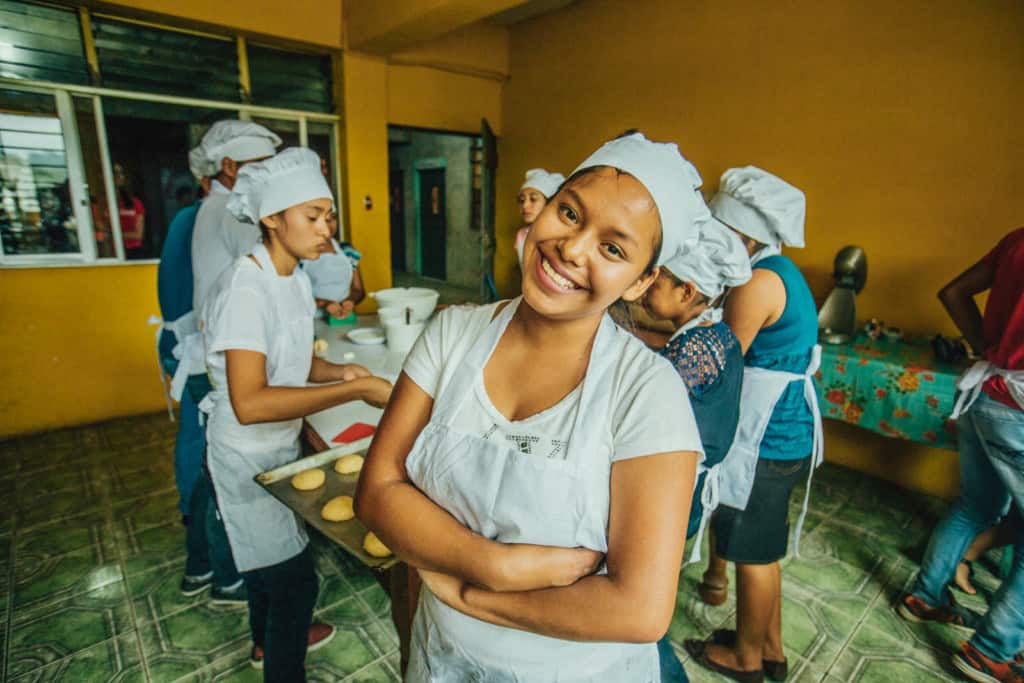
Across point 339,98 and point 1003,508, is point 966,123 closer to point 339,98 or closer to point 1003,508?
point 1003,508

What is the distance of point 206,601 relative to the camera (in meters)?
2.46

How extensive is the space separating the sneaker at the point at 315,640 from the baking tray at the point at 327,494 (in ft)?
3.40

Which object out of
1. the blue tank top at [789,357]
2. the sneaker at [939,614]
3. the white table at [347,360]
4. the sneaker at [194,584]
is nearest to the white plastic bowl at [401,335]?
the white table at [347,360]

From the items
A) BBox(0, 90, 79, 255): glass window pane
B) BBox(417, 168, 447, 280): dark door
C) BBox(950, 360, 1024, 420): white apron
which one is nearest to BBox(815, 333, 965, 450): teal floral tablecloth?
BBox(950, 360, 1024, 420): white apron

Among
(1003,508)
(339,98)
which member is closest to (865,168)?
(1003,508)

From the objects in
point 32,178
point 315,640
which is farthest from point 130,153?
point 315,640

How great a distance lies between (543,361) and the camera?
954 mm

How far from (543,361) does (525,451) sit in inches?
6.8

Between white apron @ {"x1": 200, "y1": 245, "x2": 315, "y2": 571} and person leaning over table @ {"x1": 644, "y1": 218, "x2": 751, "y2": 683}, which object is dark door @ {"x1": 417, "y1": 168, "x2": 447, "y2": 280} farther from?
person leaning over table @ {"x1": 644, "y1": 218, "x2": 751, "y2": 683}

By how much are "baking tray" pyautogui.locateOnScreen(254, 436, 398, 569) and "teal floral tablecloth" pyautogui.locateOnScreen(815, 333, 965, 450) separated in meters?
2.83

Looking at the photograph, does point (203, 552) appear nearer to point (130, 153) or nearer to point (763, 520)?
point (763, 520)

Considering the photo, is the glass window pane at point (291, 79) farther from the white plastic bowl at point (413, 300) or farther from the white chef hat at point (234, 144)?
the white plastic bowl at point (413, 300)

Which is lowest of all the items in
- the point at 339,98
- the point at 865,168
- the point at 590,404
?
the point at 590,404

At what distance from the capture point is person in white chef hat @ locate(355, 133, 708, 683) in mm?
804
